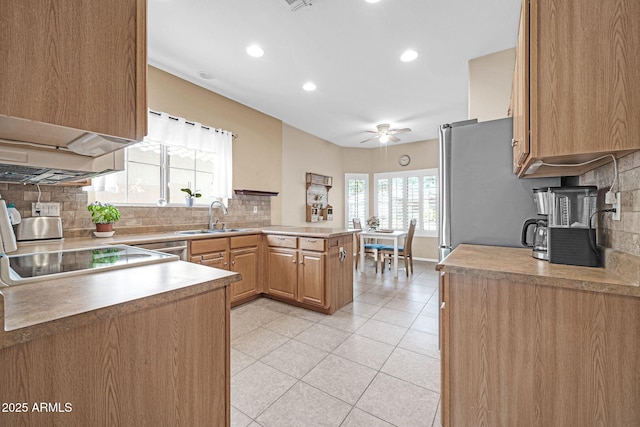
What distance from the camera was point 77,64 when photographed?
739mm

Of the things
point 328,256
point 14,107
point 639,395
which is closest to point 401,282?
point 328,256

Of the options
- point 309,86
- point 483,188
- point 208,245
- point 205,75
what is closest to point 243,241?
point 208,245

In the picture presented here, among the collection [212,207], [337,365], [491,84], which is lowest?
[337,365]

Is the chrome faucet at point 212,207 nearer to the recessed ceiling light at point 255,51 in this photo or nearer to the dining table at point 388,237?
the recessed ceiling light at point 255,51

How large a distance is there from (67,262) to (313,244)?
2.02m

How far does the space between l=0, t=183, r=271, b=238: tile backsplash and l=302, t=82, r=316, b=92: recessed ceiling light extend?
176 centimetres

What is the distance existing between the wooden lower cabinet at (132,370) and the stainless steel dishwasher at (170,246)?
1.62m

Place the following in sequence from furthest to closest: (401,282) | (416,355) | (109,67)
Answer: (401,282)
(416,355)
(109,67)

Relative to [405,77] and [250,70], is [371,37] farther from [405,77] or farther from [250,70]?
[250,70]

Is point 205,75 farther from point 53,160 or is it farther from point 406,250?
point 406,250

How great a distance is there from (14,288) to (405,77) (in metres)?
3.61

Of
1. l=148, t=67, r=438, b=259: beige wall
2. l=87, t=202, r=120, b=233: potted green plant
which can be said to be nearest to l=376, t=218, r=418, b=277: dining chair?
l=148, t=67, r=438, b=259: beige wall

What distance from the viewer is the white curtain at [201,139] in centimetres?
295

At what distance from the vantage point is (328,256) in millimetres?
2867
